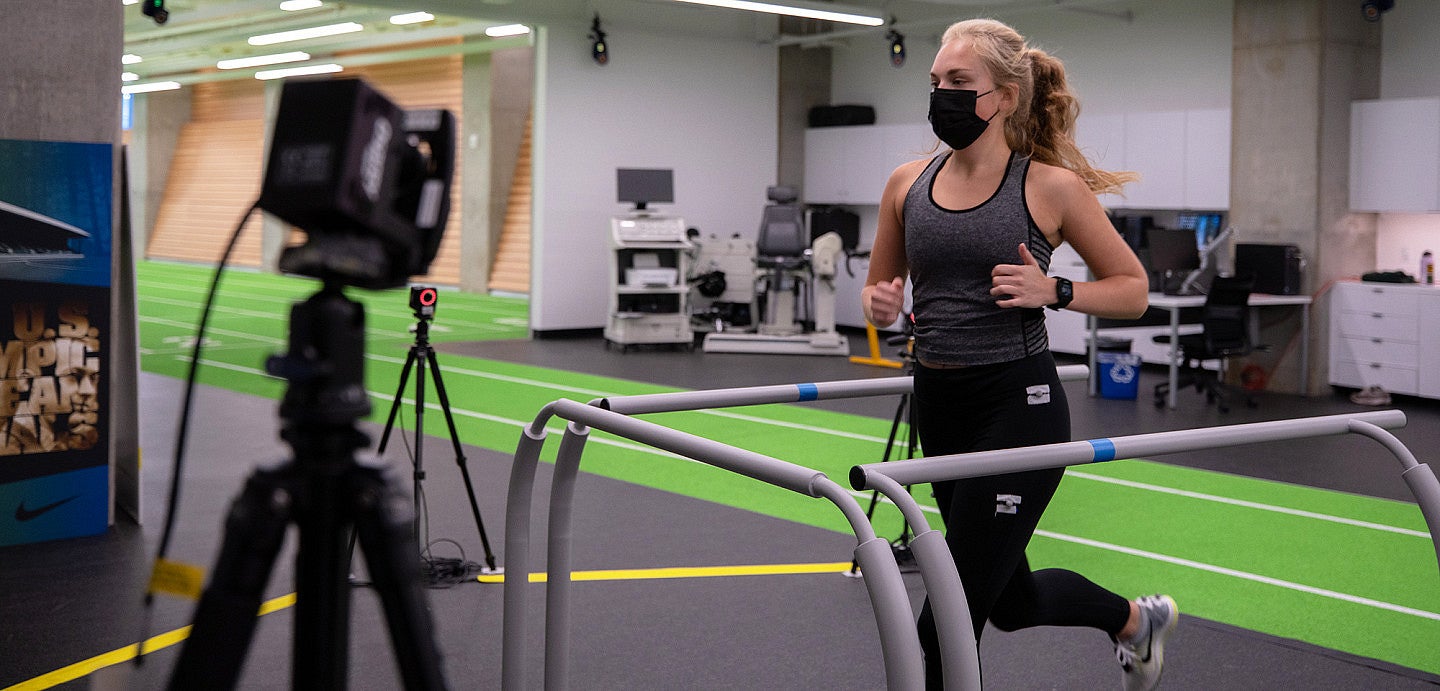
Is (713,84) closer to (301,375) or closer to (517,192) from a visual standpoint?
(517,192)

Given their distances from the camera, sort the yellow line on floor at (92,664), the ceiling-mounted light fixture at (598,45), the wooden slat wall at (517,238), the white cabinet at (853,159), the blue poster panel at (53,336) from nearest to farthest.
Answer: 1. the yellow line on floor at (92,664)
2. the blue poster panel at (53,336)
3. the ceiling-mounted light fixture at (598,45)
4. the white cabinet at (853,159)
5. the wooden slat wall at (517,238)

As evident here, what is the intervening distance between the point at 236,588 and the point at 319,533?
0.28ft

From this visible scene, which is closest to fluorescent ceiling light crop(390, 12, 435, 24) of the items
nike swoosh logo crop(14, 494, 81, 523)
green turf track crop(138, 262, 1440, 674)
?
green turf track crop(138, 262, 1440, 674)

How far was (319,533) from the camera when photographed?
1.22 meters

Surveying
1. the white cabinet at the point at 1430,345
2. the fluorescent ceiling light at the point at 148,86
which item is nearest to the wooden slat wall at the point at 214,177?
the fluorescent ceiling light at the point at 148,86

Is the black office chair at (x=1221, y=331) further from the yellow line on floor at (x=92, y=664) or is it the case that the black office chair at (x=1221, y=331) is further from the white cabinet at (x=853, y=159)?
the yellow line on floor at (x=92, y=664)

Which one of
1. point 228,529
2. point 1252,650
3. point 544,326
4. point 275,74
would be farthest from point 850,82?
point 228,529

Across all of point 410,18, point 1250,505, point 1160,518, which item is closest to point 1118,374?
point 1250,505

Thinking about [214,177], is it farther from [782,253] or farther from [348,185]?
[348,185]

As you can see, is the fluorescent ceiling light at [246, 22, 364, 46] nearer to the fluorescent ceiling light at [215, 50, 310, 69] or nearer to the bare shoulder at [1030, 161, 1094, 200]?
the fluorescent ceiling light at [215, 50, 310, 69]

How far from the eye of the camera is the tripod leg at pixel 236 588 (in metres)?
1.17

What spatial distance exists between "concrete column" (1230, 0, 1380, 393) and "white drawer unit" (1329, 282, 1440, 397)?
6.1 inches

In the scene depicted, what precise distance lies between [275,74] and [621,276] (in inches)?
404

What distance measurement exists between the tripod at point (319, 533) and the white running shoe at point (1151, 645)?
6.39 ft
